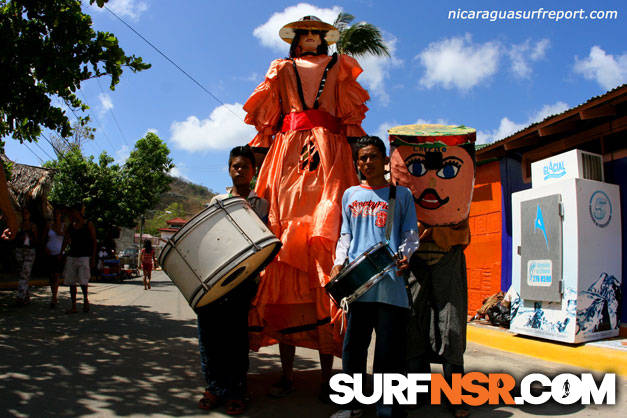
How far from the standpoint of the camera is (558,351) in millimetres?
5281

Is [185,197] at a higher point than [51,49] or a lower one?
higher

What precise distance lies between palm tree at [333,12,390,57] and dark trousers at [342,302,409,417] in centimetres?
1125

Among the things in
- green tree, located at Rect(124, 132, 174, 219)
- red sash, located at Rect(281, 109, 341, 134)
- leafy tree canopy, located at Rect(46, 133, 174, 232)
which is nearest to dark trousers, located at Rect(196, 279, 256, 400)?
red sash, located at Rect(281, 109, 341, 134)

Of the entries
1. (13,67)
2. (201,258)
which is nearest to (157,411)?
(201,258)

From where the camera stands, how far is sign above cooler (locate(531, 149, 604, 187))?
19.2 feet

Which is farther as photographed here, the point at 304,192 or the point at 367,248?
the point at 304,192

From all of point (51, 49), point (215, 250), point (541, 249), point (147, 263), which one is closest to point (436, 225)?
point (215, 250)

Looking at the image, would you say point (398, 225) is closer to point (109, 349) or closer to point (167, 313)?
point (109, 349)

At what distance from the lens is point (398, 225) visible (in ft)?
8.98

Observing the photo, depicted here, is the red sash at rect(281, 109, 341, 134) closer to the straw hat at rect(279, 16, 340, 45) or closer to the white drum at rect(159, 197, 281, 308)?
the straw hat at rect(279, 16, 340, 45)

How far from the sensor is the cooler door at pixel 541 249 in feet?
19.0

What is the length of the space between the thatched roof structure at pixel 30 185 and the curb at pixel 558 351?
12.2 m

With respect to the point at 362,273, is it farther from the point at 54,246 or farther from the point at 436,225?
the point at 54,246

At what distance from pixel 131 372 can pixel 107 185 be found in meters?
22.2
